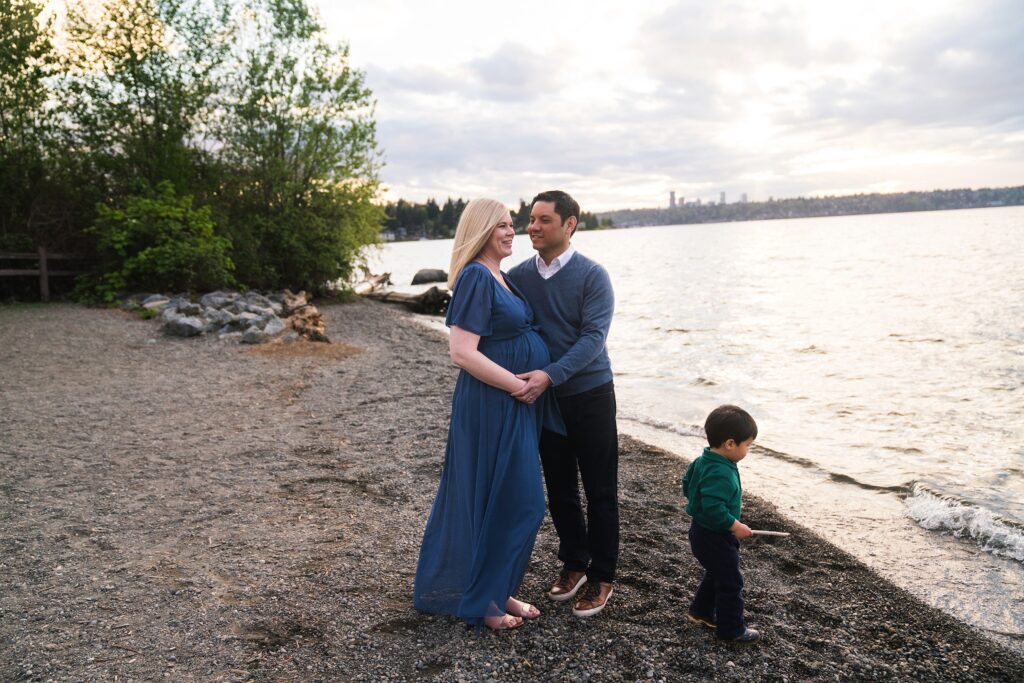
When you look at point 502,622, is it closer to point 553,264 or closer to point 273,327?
point 553,264

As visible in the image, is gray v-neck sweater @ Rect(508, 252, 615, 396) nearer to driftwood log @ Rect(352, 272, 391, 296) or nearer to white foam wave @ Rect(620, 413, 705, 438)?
white foam wave @ Rect(620, 413, 705, 438)

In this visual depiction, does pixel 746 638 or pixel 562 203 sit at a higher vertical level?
pixel 562 203

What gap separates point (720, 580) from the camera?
12.1 feet

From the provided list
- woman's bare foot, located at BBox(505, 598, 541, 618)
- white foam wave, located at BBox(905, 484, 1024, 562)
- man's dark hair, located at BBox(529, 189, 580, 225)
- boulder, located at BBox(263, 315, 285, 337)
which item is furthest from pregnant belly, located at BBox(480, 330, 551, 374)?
boulder, located at BBox(263, 315, 285, 337)

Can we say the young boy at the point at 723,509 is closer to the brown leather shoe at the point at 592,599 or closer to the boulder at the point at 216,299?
the brown leather shoe at the point at 592,599

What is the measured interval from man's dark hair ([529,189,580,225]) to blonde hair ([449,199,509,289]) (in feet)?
0.87

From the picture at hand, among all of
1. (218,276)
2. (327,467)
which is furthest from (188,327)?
(327,467)

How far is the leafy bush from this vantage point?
19188 millimetres

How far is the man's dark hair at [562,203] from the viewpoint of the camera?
3.78m

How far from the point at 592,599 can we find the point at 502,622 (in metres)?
0.59

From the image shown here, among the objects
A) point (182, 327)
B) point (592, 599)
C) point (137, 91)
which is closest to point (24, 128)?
point (137, 91)

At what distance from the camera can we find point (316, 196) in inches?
957

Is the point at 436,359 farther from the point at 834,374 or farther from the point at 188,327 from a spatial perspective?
the point at 834,374

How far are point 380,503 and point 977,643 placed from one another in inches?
174
